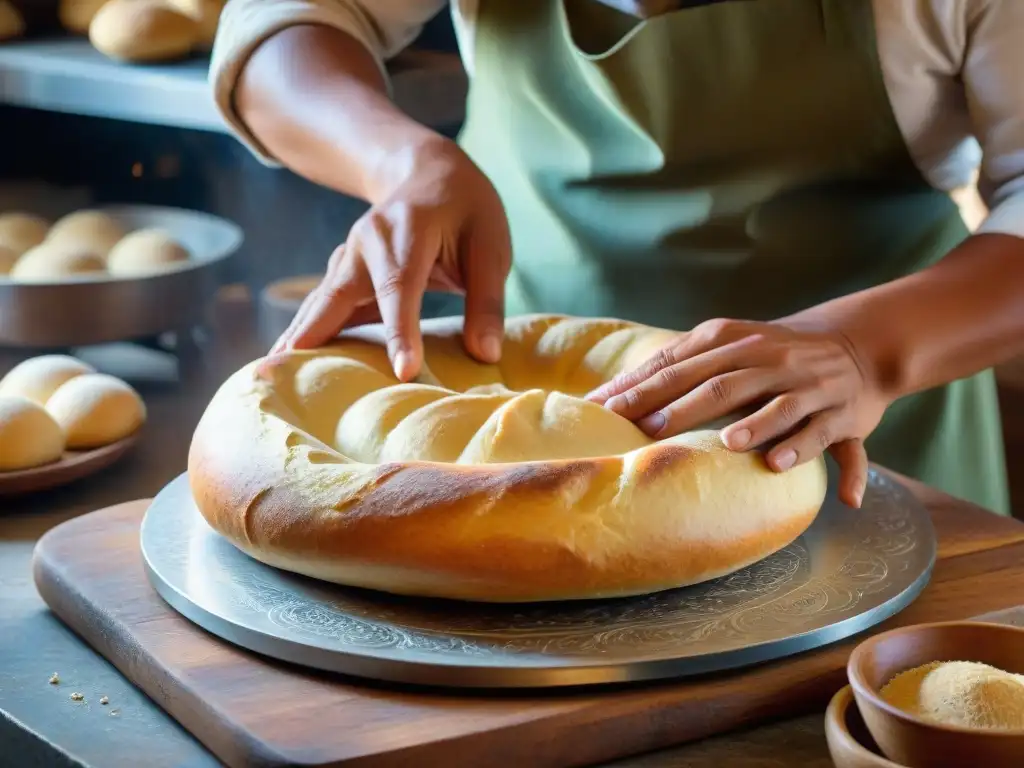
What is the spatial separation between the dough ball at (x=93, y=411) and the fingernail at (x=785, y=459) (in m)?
0.83

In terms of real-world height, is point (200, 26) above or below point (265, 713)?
above

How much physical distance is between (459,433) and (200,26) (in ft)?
4.99

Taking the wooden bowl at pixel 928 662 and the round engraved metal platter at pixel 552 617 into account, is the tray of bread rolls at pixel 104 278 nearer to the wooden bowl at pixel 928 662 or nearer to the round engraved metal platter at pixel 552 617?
the round engraved metal platter at pixel 552 617

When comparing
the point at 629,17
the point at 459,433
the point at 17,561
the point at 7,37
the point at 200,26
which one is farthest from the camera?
the point at 7,37

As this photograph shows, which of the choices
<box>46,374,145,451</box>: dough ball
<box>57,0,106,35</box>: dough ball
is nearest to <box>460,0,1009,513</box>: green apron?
<box>46,374,145,451</box>: dough ball

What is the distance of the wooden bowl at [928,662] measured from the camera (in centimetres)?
77

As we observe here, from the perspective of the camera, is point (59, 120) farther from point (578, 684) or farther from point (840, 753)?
point (840, 753)

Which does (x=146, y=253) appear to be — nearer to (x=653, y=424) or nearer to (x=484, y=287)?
(x=484, y=287)

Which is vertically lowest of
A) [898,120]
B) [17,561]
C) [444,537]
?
[17,561]

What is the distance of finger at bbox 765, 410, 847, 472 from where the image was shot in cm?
116

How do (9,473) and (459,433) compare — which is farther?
(9,473)

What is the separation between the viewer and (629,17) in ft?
5.26

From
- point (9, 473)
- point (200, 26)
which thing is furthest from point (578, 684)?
point (200, 26)

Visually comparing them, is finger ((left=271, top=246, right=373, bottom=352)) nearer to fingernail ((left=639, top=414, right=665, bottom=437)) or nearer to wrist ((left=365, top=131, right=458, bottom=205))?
wrist ((left=365, top=131, right=458, bottom=205))
